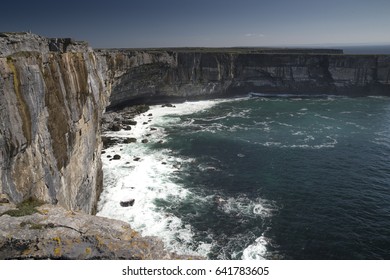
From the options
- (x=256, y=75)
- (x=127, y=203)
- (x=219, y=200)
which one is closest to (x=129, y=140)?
(x=127, y=203)

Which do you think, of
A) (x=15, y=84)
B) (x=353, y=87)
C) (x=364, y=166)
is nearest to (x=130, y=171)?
(x=15, y=84)

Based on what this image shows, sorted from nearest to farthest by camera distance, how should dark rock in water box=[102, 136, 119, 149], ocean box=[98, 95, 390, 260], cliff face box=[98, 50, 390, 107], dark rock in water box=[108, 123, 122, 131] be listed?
ocean box=[98, 95, 390, 260]
dark rock in water box=[102, 136, 119, 149]
dark rock in water box=[108, 123, 122, 131]
cliff face box=[98, 50, 390, 107]

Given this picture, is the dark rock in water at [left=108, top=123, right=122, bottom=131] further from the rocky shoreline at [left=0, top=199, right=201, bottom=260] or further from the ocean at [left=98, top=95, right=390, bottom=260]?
the rocky shoreline at [left=0, top=199, right=201, bottom=260]

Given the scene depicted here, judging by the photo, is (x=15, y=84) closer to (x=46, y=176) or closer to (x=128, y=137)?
(x=46, y=176)

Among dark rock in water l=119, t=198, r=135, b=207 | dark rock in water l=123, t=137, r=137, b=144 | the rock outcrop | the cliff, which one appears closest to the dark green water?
dark rock in water l=119, t=198, r=135, b=207

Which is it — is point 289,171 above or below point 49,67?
below

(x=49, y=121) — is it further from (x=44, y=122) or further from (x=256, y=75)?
(x=256, y=75)

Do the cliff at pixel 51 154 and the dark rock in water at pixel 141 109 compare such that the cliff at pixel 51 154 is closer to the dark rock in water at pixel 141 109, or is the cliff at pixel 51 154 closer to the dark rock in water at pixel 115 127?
the dark rock in water at pixel 115 127
